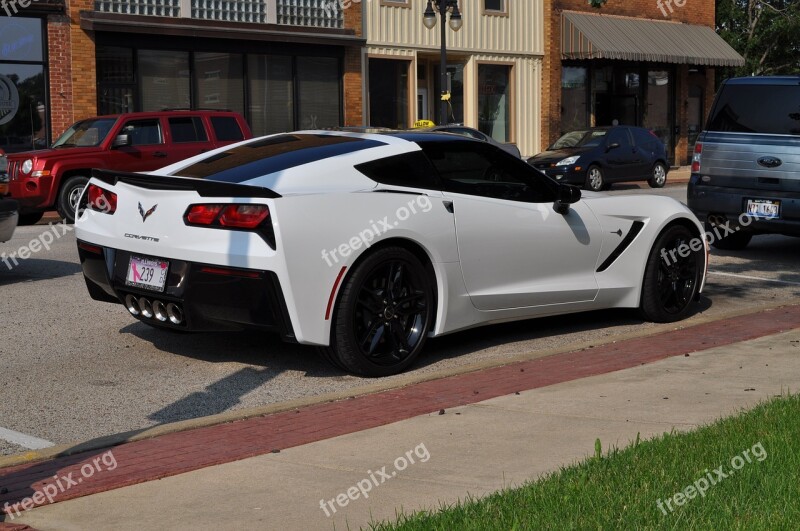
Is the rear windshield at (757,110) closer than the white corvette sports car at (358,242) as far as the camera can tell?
No

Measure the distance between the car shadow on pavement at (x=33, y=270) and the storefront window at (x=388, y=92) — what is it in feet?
60.5

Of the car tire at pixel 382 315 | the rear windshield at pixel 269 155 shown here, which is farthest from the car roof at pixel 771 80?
the car tire at pixel 382 315

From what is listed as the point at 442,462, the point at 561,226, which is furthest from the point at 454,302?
the point at 442,462

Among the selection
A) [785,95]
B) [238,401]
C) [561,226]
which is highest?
[785,95]

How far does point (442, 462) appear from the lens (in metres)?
5.39

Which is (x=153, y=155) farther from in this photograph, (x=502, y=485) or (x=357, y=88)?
(x=502, y=485)

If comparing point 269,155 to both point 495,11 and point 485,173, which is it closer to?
point 485,173

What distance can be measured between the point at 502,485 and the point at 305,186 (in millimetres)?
2849

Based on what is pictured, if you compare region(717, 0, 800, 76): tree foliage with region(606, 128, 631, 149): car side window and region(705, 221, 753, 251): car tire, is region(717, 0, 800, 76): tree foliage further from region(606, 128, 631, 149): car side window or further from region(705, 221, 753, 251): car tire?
region(705, 221, 753, 251): car tire

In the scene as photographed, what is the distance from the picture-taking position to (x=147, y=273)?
7.38 m

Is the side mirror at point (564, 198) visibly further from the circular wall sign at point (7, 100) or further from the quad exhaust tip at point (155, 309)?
the circular wall sign at point (7, 100)

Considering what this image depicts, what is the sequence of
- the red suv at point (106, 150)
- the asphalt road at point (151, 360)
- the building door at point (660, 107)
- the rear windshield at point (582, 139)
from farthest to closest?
the building door at point (660, 107) < the rear windshield at point (582, 139) < the red suv at point (106, 150) < the asphalt road at point (151, 360)

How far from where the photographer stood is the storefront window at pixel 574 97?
36.5 meters

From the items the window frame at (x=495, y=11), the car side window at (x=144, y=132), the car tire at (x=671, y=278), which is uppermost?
the window frame at (x=495, y=11)
